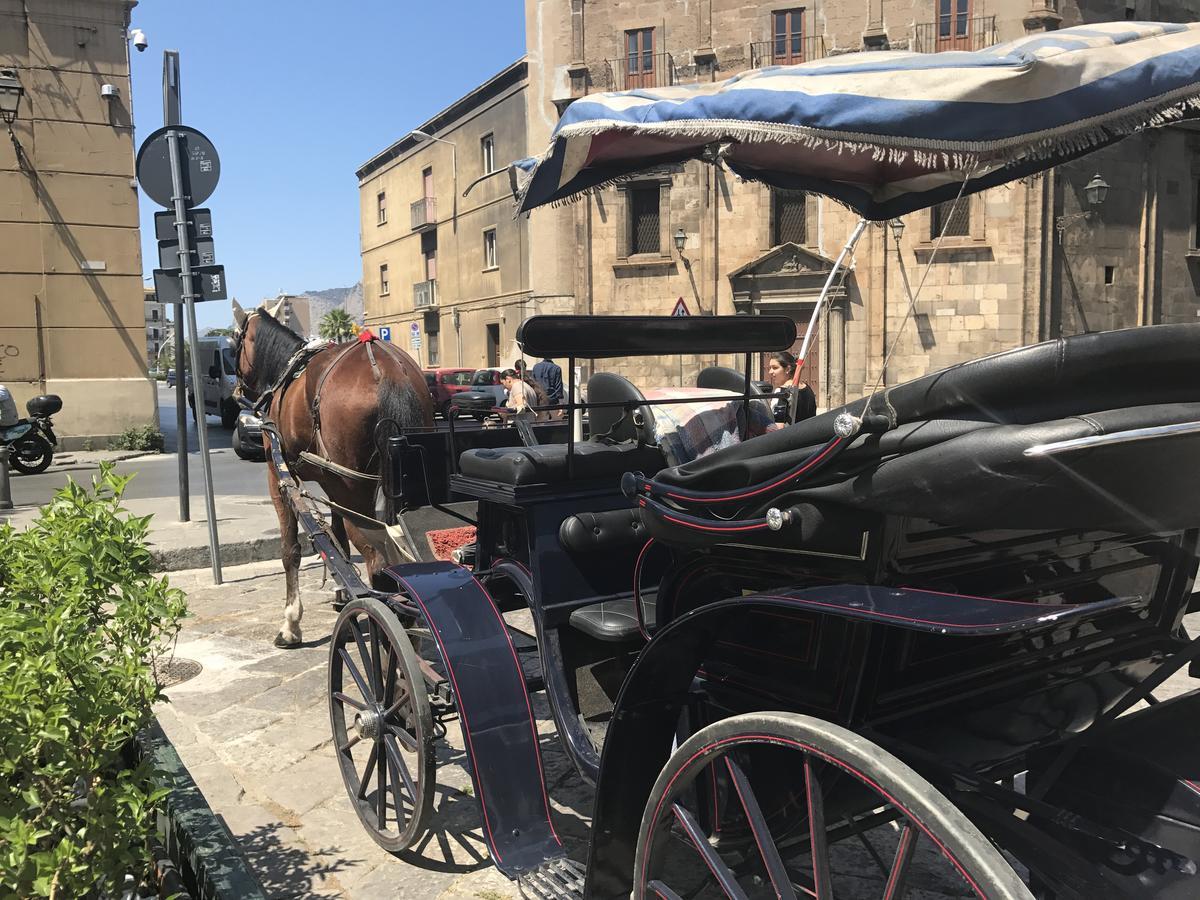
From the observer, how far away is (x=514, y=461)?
10.4 ft

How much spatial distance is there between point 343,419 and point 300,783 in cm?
209

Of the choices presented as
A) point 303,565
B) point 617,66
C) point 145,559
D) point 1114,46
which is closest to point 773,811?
point 145,559

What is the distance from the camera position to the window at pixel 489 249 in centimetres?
3175

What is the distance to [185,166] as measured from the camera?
6840 mm

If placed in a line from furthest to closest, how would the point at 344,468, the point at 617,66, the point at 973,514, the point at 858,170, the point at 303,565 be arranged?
the point at 617,66 → the point at 303,565 → the point at 344,468 → the point at 858,170 → the point at 973,514

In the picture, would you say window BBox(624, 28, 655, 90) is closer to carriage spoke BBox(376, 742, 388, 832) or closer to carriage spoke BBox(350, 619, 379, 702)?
carriage spoke BBox(350, 619, 379, 702)

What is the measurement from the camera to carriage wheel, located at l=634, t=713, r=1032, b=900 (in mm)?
1507

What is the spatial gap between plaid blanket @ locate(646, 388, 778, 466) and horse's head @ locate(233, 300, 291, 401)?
372 centimetres

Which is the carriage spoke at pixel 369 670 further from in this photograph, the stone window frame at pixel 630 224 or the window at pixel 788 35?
the window at pixel 788 35

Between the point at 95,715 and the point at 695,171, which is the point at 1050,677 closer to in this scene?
the point at 95,715

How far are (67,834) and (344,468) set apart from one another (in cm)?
333

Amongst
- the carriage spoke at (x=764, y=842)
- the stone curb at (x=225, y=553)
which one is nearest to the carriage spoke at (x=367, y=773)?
the carriage spoke at (x=764, y=842)

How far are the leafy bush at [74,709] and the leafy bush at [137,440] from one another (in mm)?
15837

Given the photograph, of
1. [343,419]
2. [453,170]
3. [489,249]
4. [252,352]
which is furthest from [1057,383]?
[453,170]
